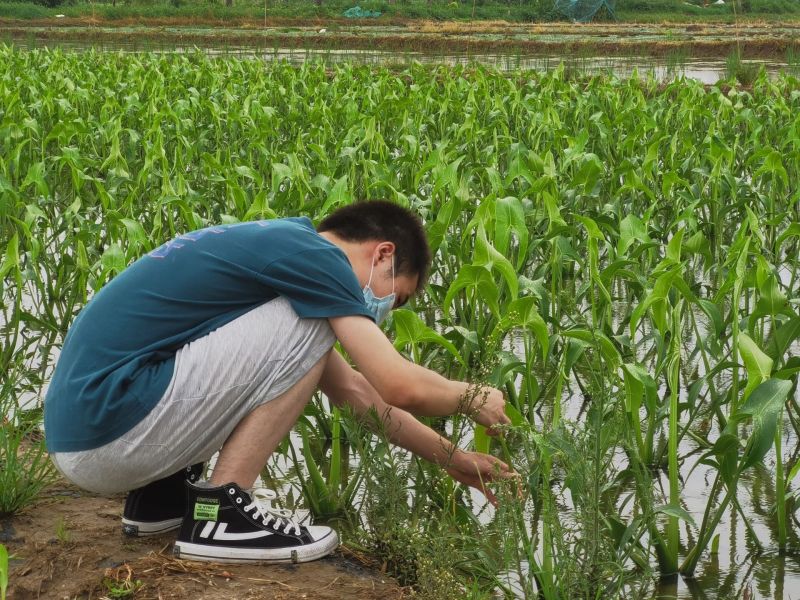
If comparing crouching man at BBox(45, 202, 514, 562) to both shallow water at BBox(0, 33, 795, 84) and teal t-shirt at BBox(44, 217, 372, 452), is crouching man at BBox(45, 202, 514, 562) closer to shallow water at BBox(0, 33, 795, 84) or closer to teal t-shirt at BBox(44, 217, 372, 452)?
teal t-shirt at BBox(44, 217, 372, 452)

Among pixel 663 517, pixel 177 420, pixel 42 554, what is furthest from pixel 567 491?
pixel 42 554

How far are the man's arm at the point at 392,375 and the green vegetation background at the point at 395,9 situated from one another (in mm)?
32420

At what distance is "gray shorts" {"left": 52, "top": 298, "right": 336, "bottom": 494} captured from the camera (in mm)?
2373

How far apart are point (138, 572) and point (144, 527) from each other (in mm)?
191

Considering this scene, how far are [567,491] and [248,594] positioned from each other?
1140 mm

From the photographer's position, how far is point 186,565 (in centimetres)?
239

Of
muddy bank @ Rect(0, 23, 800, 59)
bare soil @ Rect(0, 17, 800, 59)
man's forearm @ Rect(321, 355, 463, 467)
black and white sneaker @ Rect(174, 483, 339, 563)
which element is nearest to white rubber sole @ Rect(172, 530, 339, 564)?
black and white sneaker @ Rect(174, 483, 339, 563)

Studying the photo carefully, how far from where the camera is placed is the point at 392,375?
2.33 metres

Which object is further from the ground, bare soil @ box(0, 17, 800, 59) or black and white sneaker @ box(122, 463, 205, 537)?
bare soil @ box(0, 17, 800, 59)

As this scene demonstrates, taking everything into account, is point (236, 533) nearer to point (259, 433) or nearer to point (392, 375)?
point (259, 433)

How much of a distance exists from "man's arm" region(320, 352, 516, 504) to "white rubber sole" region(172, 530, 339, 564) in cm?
29

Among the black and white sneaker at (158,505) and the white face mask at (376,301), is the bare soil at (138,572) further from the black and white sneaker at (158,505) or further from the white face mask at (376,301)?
the white face mask at (376,301)

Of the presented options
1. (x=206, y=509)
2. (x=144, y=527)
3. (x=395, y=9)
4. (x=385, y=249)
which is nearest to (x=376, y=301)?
(x=385, y=249)

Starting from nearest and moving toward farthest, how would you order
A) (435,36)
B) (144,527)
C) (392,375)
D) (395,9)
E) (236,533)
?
(392,375), (236,533), (144,527), (435,36), (395,9)
